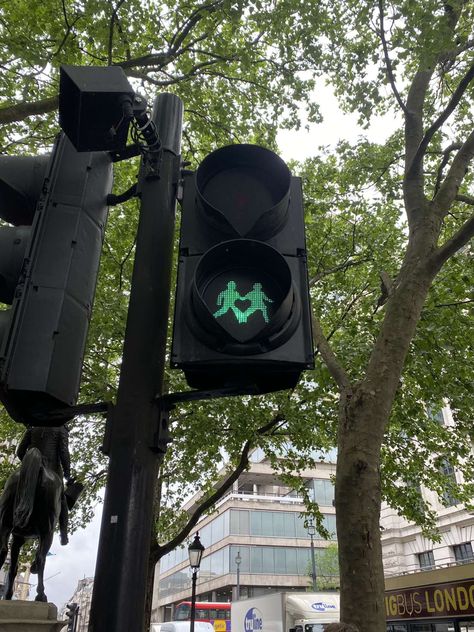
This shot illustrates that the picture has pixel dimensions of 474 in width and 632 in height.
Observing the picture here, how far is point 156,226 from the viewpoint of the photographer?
2232 millimetres

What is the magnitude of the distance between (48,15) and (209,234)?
9.29 metres

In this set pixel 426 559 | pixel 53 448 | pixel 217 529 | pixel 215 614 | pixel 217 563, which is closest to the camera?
pixel 53 448

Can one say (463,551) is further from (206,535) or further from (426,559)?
(206,535)

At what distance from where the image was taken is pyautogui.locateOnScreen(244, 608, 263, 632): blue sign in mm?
21969

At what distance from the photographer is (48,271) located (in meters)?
1.89

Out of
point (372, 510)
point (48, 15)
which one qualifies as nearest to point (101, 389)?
point (48, 15)

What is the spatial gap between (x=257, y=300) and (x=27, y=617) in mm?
2243

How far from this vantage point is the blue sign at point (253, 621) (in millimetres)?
21969

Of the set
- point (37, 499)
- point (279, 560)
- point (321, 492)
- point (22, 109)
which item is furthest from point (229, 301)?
point (279, 560)

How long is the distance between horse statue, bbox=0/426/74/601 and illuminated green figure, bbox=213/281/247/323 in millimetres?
2951

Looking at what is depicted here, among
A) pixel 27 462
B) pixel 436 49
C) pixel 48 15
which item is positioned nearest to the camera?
pixel 27 462

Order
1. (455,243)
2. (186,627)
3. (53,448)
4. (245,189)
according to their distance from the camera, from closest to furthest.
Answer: (245,189) → (53,448) → (455,243) → (186,627)

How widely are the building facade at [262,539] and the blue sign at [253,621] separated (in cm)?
2118

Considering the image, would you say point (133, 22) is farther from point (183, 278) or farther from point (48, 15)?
point (183, 278)
